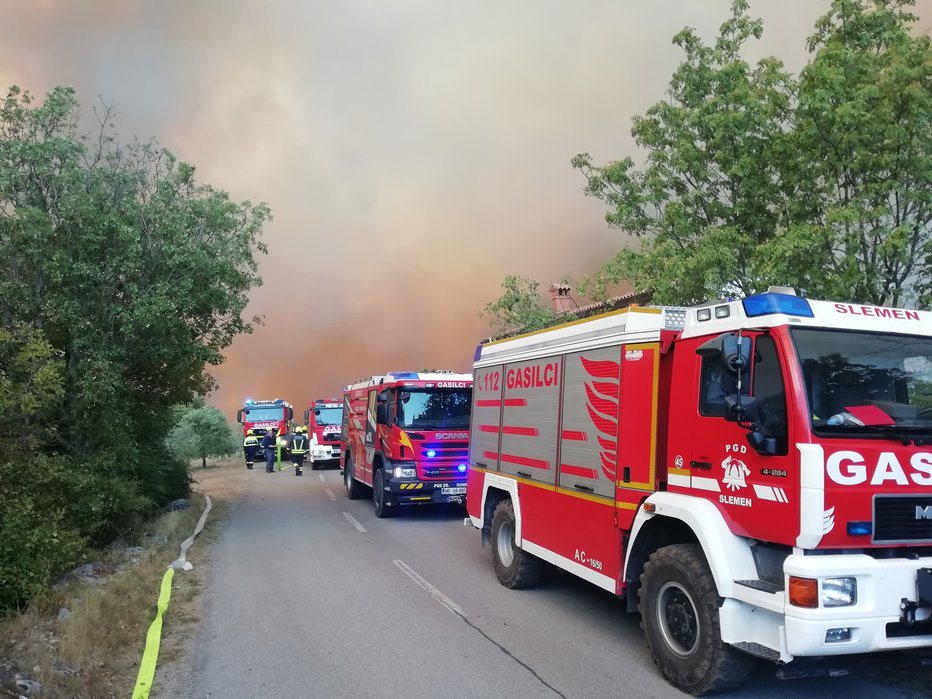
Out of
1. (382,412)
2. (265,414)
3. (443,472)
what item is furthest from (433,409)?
(265,414)

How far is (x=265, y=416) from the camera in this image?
35562 mm

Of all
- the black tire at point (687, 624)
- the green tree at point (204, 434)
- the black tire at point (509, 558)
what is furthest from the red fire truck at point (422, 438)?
the green tree at point (204, 434)

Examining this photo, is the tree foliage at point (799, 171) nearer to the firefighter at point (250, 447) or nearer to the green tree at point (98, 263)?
the green tree at point (98, 263)

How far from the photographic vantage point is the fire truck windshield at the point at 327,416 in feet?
98.6

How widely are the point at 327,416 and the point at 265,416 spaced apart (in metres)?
7.07

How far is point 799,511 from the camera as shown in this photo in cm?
411

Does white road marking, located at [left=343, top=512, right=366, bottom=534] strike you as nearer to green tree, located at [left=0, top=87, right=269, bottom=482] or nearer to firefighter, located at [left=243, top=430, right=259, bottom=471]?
green tree, located at [left=0, top=87, right=269, bottom=482]

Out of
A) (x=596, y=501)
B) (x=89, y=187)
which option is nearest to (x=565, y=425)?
(x=596, y=501)

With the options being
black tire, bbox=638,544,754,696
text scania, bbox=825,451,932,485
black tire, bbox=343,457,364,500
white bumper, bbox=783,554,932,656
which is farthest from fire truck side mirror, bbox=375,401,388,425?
text scania, bbox=825,451,932,485

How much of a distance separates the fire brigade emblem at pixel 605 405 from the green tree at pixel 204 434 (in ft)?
104

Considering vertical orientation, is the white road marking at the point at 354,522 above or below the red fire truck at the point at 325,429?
below

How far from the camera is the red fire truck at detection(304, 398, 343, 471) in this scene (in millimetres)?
30094

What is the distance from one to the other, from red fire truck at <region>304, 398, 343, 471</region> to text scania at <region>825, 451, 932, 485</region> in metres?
27.0

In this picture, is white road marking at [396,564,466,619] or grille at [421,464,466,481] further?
grille at [421,464,466,481]
